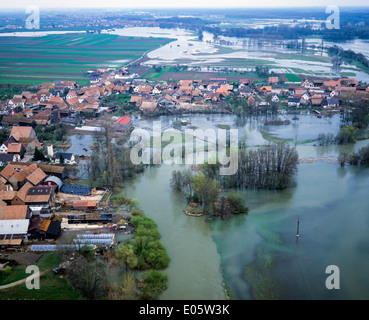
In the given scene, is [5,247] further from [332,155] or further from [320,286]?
[332,155]

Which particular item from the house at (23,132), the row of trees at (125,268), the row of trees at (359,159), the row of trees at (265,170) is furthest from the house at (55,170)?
the row of trees at (359,159)

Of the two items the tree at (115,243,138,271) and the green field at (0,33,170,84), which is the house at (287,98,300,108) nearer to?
the green field at (0,33,170,84)

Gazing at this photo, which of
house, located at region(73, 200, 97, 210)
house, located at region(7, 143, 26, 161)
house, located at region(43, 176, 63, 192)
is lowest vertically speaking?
house, located at region(73, 200, 97, 210)

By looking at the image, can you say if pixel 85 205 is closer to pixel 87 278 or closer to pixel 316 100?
pixel 87 278

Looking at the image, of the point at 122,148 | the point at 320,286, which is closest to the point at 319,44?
the point at 122,148

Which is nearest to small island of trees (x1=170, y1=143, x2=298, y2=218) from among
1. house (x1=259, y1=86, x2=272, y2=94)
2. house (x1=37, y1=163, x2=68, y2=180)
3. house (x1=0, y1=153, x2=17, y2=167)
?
house (x1=37, y1=163, x2=68, y2=180)

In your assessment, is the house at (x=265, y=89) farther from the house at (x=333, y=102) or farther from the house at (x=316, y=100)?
the house at (x=333, y=102)
